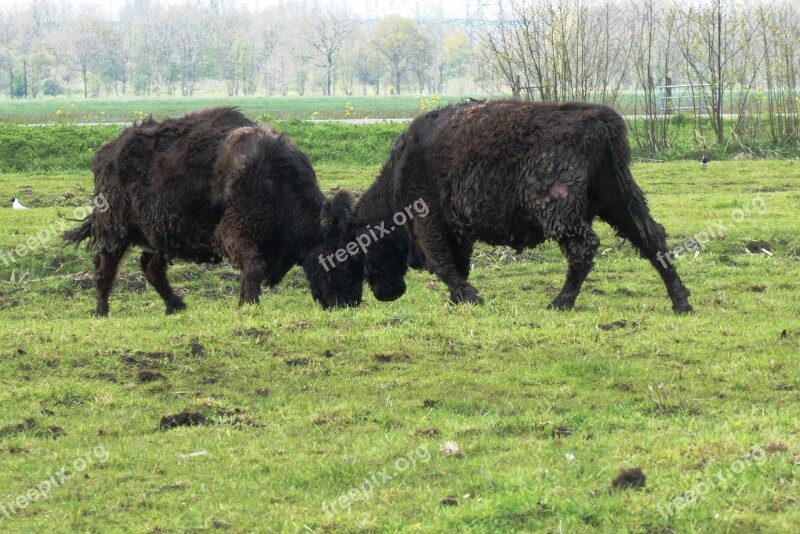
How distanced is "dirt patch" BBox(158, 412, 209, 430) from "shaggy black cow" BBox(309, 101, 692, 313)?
4.43m

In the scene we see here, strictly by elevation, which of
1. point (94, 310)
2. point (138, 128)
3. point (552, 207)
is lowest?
point (94, 310)

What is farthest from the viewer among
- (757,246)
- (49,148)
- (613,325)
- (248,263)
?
(49,148)

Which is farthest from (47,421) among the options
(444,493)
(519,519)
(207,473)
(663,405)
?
(663,405)

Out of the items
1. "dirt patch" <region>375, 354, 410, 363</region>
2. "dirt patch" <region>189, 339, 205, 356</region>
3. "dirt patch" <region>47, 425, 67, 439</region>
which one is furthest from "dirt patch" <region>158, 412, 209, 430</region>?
"dirt patch" <region>375, 354, 410, 363</region>

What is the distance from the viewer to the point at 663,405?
7.92m

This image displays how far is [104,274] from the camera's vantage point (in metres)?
13.1

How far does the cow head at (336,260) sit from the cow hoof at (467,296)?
4.14 feet

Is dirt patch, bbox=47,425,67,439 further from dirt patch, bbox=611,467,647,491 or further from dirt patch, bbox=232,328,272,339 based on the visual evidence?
dirt patch, bbox=611,467,647,491

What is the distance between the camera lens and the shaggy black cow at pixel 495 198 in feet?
35.7

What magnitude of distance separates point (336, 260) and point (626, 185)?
348 cm

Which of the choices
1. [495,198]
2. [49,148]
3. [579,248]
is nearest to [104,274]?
[495,198]

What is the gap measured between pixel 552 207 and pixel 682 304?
1.70m

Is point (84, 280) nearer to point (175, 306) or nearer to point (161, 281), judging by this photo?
point (161, 281)

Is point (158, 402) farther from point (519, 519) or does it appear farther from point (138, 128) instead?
point (138, 128)
